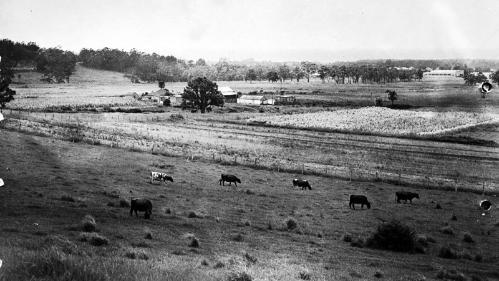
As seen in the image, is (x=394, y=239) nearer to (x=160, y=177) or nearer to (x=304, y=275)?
(x=304, y=275)

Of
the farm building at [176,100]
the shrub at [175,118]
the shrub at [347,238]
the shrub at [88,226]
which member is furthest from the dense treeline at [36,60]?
the shrub at [347,238]

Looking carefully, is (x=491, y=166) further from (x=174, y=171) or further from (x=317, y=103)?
(x=317, y=103)

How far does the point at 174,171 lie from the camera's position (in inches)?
1732

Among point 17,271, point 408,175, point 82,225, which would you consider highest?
point 17,271

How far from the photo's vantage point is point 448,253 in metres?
25.3

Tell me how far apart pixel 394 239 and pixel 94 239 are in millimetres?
16000

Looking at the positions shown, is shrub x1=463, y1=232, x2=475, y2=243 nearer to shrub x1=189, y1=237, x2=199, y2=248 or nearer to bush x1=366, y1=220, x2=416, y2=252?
bush x1=366, y1=220, x2=416, y2=252

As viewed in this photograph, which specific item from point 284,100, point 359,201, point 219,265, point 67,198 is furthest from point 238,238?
point 284,100

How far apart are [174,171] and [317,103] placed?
3967 inches

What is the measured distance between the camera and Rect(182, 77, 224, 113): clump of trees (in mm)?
113125

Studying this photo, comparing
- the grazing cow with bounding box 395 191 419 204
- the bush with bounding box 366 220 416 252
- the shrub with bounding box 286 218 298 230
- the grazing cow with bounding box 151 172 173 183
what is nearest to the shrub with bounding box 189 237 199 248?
the shrub with bounding box 286 218 298 230

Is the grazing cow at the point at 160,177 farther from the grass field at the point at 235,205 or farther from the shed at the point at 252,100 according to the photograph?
the shed at the point at 252,100

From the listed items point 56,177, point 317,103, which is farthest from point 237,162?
point 317,103

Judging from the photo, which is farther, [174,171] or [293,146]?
[293,146]
